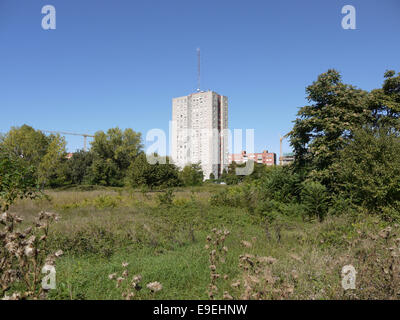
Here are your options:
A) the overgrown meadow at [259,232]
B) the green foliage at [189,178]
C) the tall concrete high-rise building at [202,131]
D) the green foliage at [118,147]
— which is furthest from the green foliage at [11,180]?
the tall concrete high-rise building at [202,131]

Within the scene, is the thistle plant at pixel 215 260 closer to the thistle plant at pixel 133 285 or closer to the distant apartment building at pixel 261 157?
Result: the thistle plant at pixel 133 285

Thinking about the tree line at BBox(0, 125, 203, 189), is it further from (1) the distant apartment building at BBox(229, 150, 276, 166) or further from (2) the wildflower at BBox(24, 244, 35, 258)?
(1) the distant apartment building at BBox(229, 150, 276, 166)

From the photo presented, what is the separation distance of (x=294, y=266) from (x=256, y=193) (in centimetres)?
763

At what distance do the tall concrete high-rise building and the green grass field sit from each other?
59.4 metres

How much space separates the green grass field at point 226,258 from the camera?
2.64m

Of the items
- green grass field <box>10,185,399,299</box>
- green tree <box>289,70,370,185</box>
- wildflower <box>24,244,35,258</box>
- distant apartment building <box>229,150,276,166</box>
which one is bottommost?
green grass field <box>10,185,399,299</box>

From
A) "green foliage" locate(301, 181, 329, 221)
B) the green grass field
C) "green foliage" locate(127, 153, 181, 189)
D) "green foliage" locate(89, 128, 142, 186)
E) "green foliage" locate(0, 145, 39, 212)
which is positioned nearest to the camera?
the green grass field

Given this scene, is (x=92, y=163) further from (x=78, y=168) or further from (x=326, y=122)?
(x=326, y=122)

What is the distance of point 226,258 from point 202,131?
65.6 m

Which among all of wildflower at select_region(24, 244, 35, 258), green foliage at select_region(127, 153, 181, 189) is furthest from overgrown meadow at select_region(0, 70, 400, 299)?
green foliage at select_region(127, 153, 181, 189)

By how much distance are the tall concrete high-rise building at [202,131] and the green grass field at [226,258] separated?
2340 inches

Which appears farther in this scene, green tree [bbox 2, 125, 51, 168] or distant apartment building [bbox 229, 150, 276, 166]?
distant apartment building [bbox 229, 150, 276, 166]

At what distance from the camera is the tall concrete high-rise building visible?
222ft

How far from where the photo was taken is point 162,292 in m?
3.01
